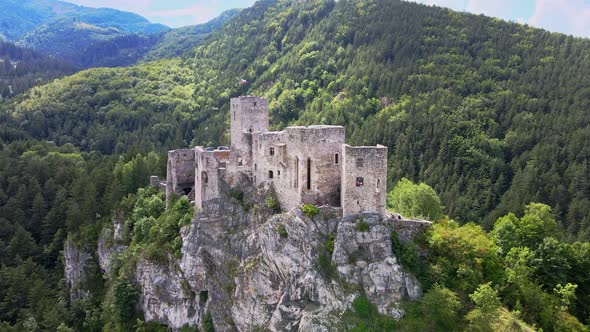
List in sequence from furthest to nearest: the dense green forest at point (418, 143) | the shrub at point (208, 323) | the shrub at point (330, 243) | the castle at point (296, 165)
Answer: the shrub at point (208, 323) → the dense green forest at point (418, 143) → the shrub at point (330, 243) → the castle at point (296, 165)

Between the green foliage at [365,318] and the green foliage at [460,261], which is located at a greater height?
the green foliage at [460,261]

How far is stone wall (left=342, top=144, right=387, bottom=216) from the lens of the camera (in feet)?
163

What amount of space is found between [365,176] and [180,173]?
31.8 m

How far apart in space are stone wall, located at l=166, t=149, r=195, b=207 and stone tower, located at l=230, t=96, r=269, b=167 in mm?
12956

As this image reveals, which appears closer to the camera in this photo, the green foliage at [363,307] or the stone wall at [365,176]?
the green foliage at [363,307]

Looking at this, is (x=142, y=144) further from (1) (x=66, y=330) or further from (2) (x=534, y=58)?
(2) (x=534, y=58)

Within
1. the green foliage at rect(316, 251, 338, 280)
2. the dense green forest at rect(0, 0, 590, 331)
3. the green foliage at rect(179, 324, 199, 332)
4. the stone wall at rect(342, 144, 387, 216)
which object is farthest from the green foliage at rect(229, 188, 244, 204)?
the dense green forest at rect(0, 0, 590, 331)

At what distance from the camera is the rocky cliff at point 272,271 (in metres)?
48.5

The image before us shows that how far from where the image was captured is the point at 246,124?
61.1m

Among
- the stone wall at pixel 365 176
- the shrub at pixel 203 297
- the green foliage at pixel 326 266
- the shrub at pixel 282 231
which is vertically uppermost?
the stone wall at pixel 365 176

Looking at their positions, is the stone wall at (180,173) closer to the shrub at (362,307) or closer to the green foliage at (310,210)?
the green foliage at (310,210)

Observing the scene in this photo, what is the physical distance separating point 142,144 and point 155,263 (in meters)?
87.2

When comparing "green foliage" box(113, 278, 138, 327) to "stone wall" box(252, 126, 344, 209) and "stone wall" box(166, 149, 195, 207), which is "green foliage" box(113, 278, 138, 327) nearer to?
"stone wall" box(166, 149, 195, 207)

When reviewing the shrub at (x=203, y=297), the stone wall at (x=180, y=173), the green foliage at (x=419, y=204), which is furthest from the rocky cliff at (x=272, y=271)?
the green foliage at (x=419, y=204)
